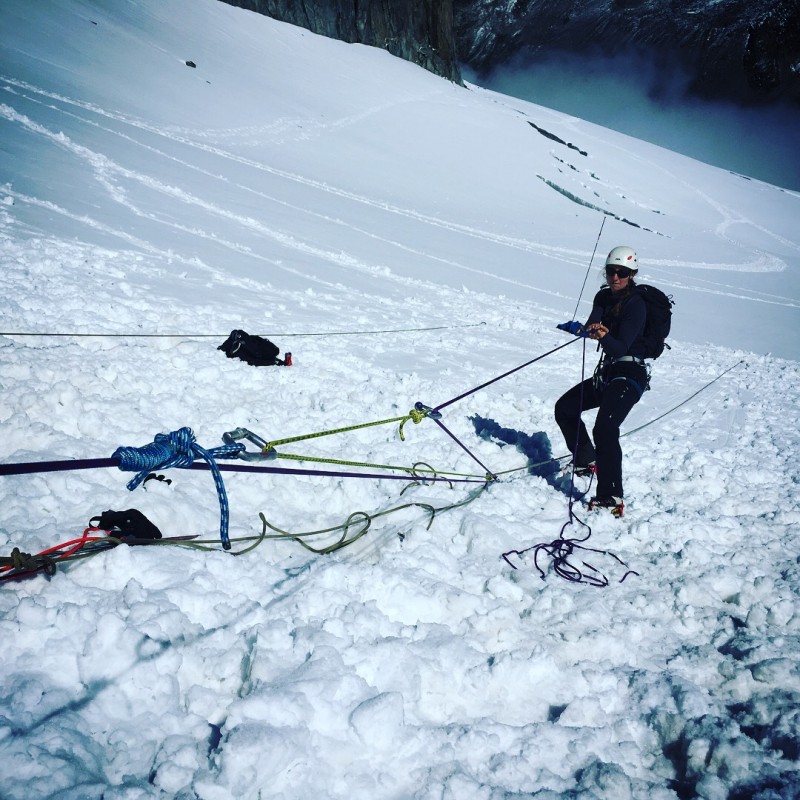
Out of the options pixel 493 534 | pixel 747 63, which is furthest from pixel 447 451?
pixel 747 63

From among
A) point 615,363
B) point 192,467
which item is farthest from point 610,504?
point 192,467

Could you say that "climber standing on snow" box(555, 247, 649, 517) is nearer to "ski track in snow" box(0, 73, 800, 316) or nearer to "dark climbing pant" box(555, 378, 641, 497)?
"dark climbing pant" box(555, 378, 641, 497)

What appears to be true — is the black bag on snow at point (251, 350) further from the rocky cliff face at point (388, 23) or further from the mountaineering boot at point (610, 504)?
the rocky cliff face at point (388, 23)

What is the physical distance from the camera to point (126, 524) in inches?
97.4

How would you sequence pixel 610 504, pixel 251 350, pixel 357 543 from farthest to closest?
pixel 251 350 → pixel 610 504 → pixel 357 543

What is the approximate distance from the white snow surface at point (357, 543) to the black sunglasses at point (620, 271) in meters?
1.61

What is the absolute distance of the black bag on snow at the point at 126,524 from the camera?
2.45 meters

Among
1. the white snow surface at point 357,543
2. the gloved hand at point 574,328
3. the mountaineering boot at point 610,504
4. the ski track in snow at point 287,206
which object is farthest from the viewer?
the ski track in snow at point 287,206

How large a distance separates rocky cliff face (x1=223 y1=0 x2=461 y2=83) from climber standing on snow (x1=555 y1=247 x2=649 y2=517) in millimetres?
44211

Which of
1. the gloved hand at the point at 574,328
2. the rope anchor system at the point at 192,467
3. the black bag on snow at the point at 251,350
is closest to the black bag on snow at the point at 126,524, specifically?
the rope anchor system at the point at 192,467

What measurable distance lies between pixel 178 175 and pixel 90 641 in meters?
12.2

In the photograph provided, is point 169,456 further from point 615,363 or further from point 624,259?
point 624,259

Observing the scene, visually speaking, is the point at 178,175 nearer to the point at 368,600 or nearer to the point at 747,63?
the point at 368,600

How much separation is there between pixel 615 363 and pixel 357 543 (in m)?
2.29
